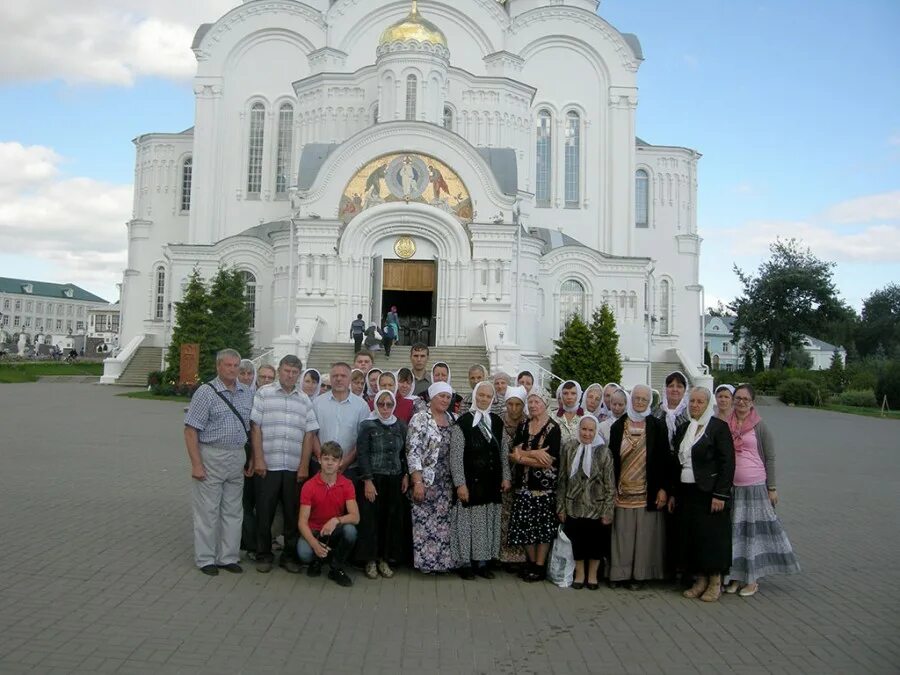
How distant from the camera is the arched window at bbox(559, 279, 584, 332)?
98.2 ft

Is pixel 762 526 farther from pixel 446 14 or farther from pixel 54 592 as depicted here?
pixel 446 14

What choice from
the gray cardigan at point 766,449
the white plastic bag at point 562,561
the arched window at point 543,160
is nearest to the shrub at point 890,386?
the arched window at point 543,160

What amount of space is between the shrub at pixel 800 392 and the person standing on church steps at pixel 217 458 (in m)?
35.3

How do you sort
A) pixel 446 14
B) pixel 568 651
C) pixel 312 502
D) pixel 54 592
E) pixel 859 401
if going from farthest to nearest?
pixel 859 401, pixel 446 14, pixel 312 502, pixel 54 592, pixel 568 651

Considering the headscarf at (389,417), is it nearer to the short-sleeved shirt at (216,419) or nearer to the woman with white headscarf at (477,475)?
the woman with white headscarf at (477,475)

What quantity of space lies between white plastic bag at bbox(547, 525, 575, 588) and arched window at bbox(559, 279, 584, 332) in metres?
23.2

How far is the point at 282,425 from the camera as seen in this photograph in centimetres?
709

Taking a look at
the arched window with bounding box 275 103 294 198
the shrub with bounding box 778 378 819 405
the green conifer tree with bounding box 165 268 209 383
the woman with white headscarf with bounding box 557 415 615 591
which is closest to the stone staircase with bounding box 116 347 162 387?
the green conifer tree with bounding box 165 268 209 383

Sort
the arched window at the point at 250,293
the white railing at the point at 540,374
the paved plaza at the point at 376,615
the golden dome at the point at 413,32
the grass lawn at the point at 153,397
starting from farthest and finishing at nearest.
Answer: the arched window at the point at 250,293
the golden dome at the point at 413,32
the white railing at the point at 540,374
the grass lawn at the point at 153,397
the paved plaza at the point at 376,615

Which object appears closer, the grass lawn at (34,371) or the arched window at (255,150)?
the arched window at (255,150)

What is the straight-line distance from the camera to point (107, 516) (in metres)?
8.80

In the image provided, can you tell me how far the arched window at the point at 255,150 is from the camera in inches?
1277

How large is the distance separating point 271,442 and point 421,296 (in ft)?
71.6

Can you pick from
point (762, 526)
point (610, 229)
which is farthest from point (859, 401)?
point (762, 526)
